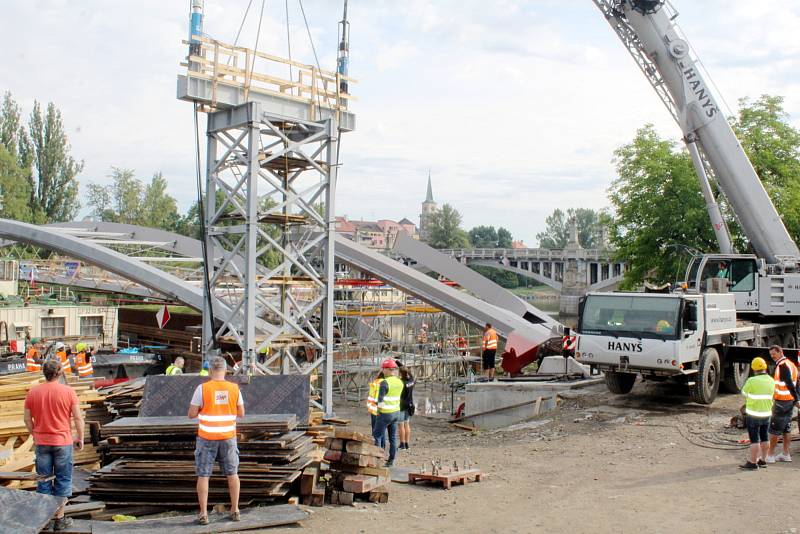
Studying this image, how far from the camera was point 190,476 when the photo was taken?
801 centimetres

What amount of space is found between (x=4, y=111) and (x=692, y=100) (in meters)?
55.8

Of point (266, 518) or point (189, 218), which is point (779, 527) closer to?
point (266, 518)

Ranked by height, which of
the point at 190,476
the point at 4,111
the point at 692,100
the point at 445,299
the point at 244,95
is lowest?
the point at 190,476

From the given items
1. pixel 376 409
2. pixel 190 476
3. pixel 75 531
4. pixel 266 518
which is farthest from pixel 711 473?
pixel 75 531

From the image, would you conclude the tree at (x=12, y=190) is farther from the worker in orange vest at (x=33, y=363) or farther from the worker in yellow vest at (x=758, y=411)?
the worker in yellow vest at (x=758, y=411)

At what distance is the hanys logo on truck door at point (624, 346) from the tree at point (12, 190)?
49.8 metres

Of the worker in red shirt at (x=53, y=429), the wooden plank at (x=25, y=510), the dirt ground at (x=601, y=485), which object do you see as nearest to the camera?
the wooden plank at (x=25, y=510)

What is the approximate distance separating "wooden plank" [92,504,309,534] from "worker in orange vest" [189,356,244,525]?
4.0 inches

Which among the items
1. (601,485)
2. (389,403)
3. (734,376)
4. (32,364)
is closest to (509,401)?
(734,376)

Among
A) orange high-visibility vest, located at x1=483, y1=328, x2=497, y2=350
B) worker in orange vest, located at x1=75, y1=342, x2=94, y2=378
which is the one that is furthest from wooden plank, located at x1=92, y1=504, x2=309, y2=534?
orange high-visibility vest, located at x1=483, y1=328, x2=497, y2=350

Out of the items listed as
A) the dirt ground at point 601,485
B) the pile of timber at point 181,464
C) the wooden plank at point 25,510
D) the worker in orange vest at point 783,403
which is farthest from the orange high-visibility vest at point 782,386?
the wooden plank at point 25,510

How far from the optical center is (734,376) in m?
16.0

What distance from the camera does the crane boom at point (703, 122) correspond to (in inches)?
686

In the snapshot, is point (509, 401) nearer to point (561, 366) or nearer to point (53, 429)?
point (561, 366)
